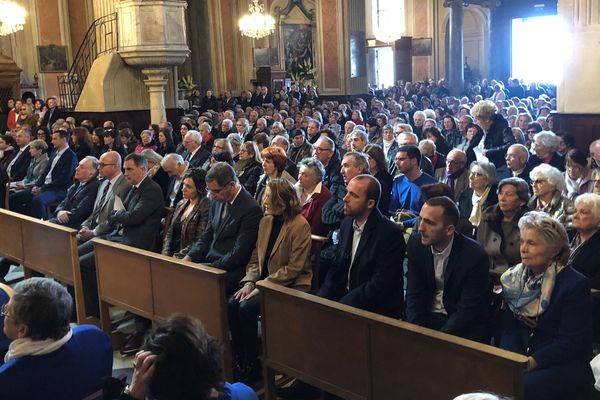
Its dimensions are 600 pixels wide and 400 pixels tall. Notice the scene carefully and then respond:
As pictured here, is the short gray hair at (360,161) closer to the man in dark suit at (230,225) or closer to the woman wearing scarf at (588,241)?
the man in dark suit at (230,225)

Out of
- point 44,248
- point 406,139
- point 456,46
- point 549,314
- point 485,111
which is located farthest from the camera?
point 456,46

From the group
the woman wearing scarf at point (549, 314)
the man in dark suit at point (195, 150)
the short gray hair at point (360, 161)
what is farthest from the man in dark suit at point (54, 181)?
the woman wearing scarf at point (549, 314)

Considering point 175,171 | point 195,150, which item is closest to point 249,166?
point 175,171

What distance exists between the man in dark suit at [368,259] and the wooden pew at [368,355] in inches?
17.3

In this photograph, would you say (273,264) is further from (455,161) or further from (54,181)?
(54,181)

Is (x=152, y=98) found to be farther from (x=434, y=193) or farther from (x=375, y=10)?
(x=375, y=10)

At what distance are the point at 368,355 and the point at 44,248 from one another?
3.37 metres

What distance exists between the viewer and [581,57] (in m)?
8.52

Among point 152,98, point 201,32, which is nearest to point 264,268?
point 152,98

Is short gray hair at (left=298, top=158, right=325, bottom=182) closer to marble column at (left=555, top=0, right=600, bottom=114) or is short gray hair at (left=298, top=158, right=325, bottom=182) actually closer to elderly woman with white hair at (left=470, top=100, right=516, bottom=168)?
elderly woman with white hair at (left=470, top=100, right=516, bottom=168)

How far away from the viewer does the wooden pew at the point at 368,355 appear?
278cm

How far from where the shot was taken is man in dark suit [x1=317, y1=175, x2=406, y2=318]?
3928mm

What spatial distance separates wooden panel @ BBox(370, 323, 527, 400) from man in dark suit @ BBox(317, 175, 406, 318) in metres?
0.72

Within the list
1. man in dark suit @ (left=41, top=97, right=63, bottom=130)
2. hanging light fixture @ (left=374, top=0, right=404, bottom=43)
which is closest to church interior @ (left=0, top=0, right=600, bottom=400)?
man in dark suit @ (left=41, top=97, right=63, bottom=130)
